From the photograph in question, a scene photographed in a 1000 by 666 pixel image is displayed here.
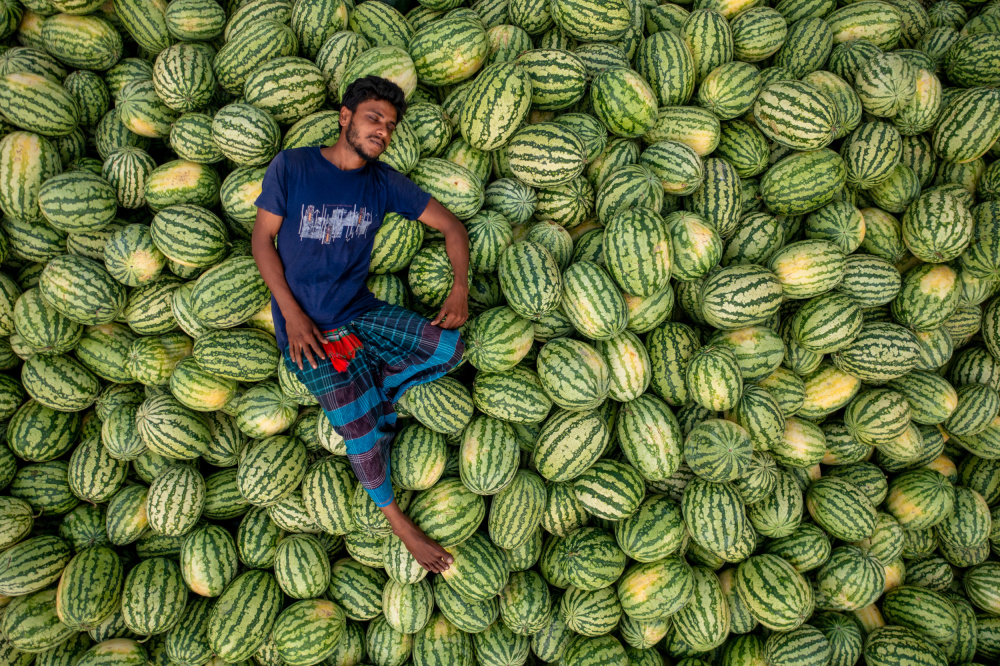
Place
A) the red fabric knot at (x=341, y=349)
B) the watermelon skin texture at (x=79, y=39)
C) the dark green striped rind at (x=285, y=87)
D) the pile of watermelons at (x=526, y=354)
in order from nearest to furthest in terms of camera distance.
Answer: the red fabric knot at (x=341, y=349), the pile of watermelons at (x=526, y=354), the dark green striped rind at (x=285, y=87), the watermelon skin texture at (x=79, y=39)

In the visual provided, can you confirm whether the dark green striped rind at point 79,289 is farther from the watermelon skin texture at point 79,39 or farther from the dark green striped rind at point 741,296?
the dark green striped rind at point 741,296

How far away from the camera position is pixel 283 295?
2602mm

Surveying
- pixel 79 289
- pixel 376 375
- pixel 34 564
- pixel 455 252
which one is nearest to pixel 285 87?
pixel 455 252

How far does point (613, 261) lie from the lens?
9.25 ft

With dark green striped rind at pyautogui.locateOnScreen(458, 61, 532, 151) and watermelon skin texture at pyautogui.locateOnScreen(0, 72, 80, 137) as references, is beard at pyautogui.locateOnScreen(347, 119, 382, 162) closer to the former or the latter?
dark green striped rind at pyautogui.locateOnScreen(458, 61, 532, 151)

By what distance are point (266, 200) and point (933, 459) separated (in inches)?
159

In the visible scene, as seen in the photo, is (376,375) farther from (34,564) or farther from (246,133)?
(34,564)

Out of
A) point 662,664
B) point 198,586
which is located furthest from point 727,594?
point 198,586

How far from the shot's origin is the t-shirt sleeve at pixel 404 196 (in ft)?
9.08

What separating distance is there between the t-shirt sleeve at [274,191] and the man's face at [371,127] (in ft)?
→ 1.20

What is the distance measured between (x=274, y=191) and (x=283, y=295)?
482 millimetres

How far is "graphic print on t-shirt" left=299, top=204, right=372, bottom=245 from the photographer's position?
261cm

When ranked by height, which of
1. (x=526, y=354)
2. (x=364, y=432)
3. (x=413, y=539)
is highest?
(x=526, y=354)

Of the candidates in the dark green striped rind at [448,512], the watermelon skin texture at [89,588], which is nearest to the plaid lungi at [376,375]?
the dark green striped rind at [448,512]
